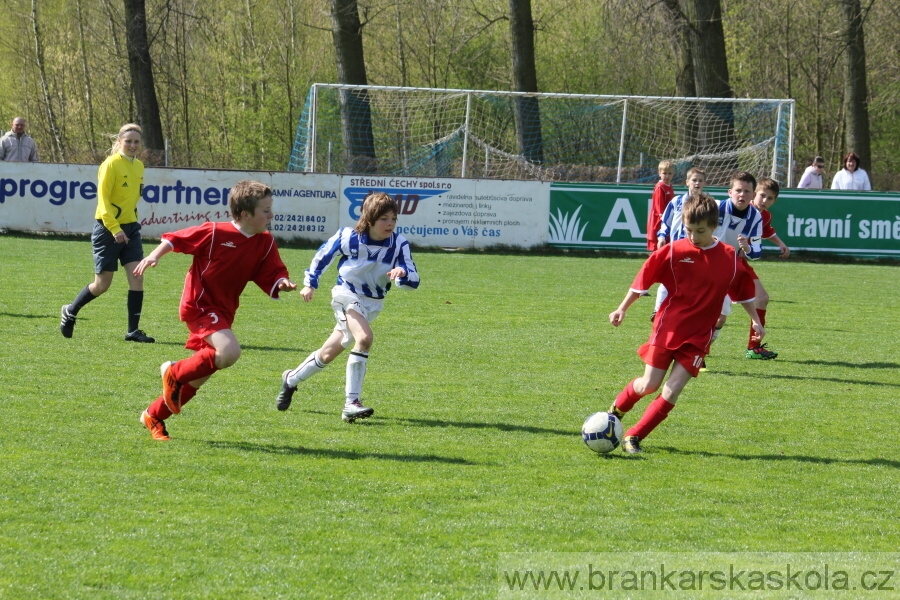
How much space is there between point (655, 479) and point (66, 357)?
4955 millimetres

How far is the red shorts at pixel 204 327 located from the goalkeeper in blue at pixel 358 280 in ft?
2.31

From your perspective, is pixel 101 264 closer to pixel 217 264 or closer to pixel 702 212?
pixel 217 264

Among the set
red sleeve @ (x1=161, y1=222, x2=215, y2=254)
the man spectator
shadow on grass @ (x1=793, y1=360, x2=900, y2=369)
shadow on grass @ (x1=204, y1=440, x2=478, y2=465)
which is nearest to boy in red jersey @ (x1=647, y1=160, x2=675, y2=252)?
shadow on grass @ (x1=793, y1=360, x2=900, y2=369)

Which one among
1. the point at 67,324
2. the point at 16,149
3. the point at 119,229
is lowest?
the point at 67,324

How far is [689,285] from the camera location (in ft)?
20.0

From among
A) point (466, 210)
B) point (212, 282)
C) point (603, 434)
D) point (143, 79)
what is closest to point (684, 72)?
point (466, 210)

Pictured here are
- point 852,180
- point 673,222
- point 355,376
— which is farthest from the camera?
point 852,180

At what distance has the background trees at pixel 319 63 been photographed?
35562 mm

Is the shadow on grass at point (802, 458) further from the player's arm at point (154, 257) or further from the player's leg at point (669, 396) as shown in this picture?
the player's arm at point (154, 257)

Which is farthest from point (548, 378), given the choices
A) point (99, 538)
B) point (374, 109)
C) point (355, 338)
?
point (374, 109)

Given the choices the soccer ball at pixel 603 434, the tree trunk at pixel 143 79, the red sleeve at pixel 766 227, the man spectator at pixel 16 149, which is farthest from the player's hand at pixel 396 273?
the tree trunk at pixel 143 79

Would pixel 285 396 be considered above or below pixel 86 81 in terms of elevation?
below

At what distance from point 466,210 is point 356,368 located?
42.5ft

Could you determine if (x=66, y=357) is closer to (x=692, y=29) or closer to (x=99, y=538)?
(x=99, y=538)
